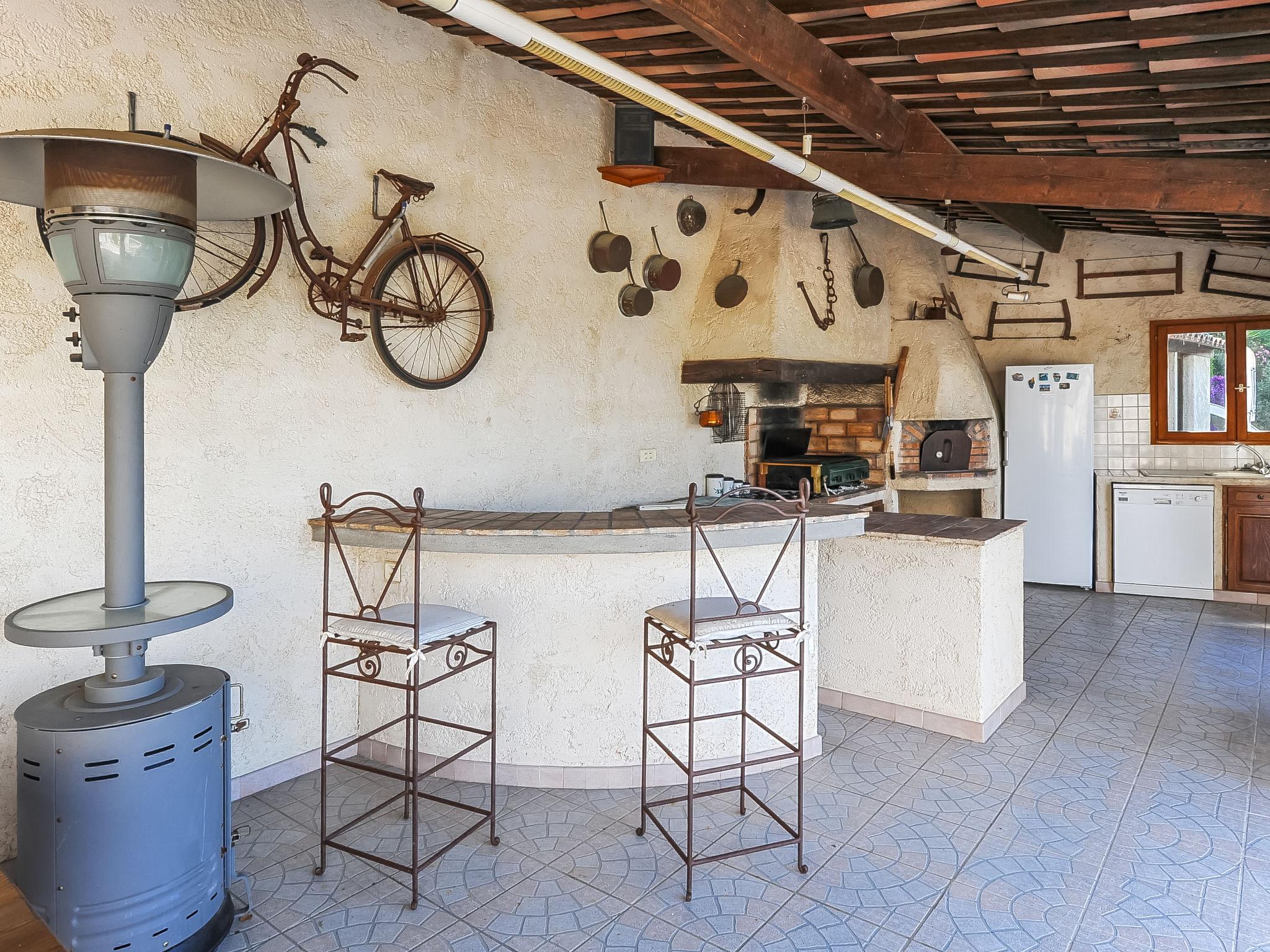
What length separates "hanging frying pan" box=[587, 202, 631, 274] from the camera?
4.18m

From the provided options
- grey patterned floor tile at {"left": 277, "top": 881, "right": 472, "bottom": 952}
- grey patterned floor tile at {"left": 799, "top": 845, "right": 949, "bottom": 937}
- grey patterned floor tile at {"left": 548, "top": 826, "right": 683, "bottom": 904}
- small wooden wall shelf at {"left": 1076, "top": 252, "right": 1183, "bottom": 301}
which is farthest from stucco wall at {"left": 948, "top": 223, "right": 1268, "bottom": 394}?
grey patterned floor tile at {"left": 277, "top": 881, "right": 472, "bottom": 952}

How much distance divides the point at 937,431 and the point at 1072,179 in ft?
9.23

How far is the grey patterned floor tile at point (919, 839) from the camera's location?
244 cm

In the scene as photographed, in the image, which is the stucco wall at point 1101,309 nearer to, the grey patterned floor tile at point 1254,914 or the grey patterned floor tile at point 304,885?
the grey patterned floor tile at point 1254,914

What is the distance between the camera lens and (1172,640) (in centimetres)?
486

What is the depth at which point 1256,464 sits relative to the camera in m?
5.94

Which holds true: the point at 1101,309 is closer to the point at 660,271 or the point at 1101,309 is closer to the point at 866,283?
the point at 866,283

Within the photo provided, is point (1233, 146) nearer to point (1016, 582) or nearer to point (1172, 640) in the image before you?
point (1016, 582)

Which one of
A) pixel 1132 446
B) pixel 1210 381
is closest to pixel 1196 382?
pixel 1210 381

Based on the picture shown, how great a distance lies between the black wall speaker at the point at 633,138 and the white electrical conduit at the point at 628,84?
1.05 metres

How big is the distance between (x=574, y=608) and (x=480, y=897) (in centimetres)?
96

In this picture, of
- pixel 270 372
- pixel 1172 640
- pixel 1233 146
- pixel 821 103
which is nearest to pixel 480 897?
pixel 270 372

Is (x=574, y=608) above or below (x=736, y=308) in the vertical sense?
below

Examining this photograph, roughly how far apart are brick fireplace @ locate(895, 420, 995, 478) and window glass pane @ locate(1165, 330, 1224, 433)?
58.1 inches
